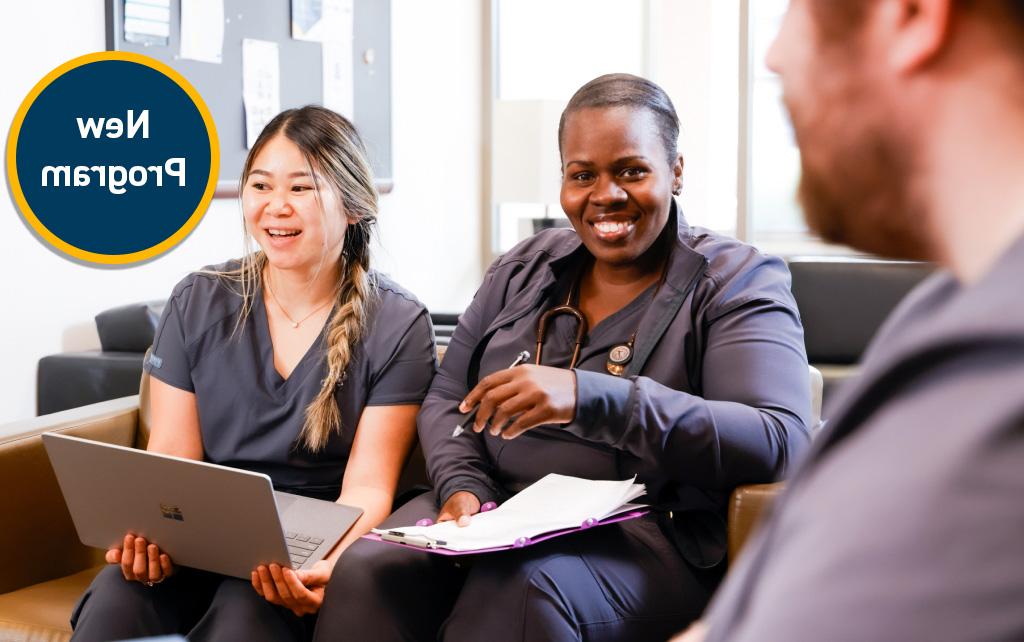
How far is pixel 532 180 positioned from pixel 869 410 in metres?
4.76

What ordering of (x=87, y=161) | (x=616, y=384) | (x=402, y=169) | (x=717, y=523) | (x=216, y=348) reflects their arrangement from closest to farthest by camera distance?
(x=616, y=384) < (x=717, y=523) < (x=216, y=348) < (x=87, y=161) < (x=402, y=169)

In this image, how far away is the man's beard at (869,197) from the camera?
0.47 meters

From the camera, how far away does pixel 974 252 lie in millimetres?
435

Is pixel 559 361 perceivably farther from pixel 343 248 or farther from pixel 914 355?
pixel 914 355

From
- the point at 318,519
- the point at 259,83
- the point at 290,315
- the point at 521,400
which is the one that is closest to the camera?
the point at 521,400

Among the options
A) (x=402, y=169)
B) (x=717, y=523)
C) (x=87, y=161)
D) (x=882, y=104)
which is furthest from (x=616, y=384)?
(x=402, y=169)

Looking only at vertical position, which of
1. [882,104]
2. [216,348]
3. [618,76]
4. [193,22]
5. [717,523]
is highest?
[193,22]

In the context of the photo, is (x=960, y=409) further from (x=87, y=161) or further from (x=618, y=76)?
(x=87, y=161)

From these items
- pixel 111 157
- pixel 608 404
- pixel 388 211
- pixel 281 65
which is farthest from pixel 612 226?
pixel 388 211

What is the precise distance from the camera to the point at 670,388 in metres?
1.67

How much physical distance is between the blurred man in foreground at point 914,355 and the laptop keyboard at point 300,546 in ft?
4.31

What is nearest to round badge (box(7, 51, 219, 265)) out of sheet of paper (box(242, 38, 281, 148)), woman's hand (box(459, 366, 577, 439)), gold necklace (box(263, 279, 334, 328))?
sheet of paper (box(242, 38, 281, 148))

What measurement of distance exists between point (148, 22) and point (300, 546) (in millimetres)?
2241

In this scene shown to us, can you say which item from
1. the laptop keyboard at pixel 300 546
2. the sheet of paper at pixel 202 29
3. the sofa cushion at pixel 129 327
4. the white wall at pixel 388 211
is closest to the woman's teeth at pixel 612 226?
the laptop keyboard at pixel 300 546
